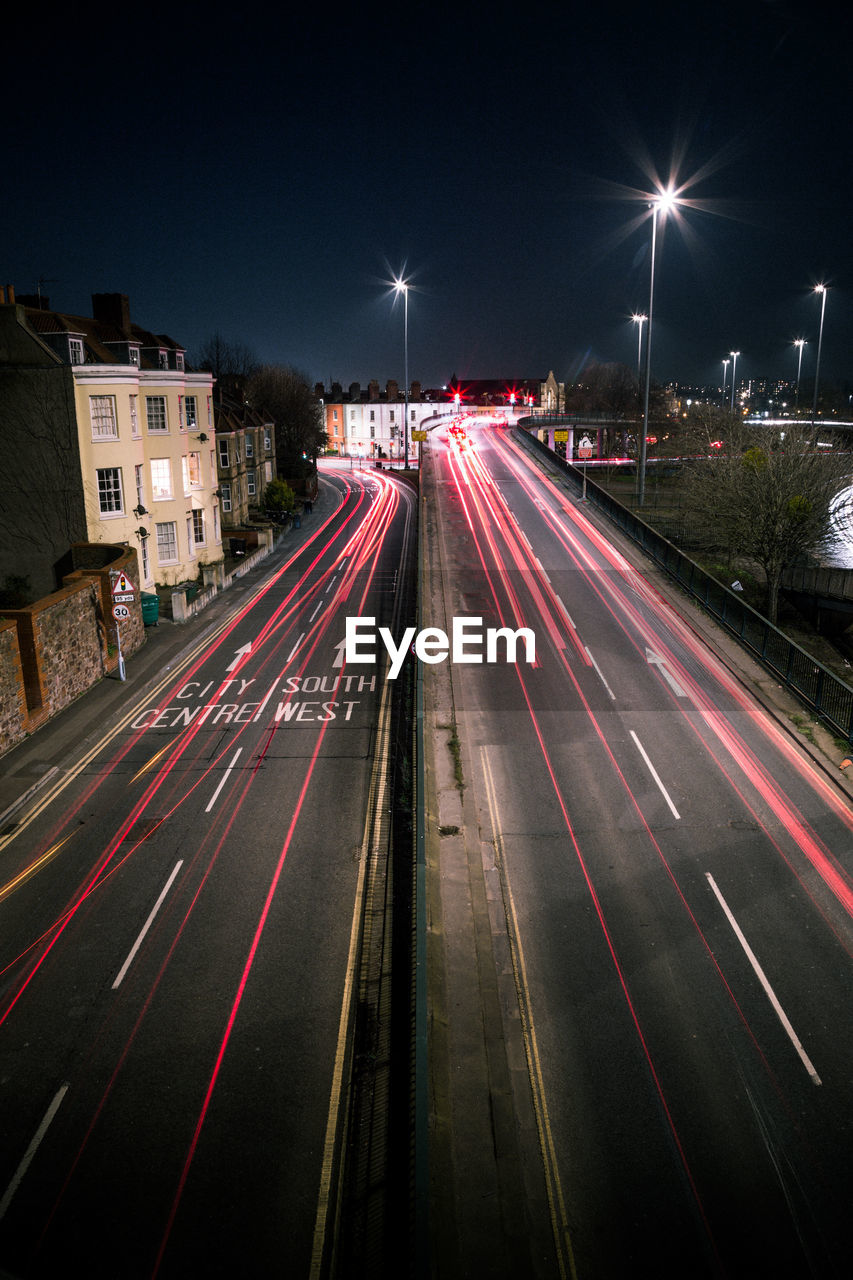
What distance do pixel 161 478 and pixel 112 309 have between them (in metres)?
8.60

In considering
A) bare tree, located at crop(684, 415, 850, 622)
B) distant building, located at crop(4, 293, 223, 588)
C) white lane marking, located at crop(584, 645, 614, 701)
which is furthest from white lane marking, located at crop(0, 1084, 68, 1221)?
bare tree, located at crop(684, 415, 850, 622)

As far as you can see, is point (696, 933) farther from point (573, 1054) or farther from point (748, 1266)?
point (748, 1266)

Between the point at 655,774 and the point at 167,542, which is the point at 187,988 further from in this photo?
the point at 167,542

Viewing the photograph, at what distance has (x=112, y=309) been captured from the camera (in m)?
37.2

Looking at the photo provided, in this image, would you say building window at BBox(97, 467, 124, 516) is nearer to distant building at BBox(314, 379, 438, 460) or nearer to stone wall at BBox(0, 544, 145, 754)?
stone wall at BBox(0, 544, 145, 754)

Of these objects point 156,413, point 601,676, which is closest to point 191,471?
point 156,413

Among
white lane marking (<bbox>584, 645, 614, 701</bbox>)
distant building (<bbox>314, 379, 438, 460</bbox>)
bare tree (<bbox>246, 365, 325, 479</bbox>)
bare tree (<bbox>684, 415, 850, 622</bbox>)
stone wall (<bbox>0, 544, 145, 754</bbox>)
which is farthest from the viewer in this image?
distant building (<bbox>314, 379, 438, 460</bbox>)

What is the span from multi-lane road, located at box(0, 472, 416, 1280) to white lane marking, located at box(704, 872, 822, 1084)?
6036 millimetres

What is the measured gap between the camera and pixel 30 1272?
25.4 feet

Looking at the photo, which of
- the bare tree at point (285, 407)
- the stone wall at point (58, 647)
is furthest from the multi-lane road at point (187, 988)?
the bare tree at point (285, 407)

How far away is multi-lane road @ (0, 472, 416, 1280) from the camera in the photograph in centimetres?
837

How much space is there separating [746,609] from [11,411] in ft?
90.2

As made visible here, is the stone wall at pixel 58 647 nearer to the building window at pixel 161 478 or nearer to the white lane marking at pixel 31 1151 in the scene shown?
the building window at pixel 161 478

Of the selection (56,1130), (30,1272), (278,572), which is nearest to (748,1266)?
(30,1272)
